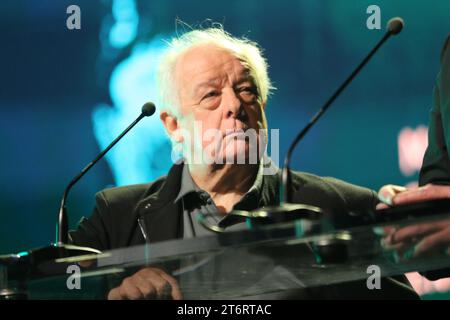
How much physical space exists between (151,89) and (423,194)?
205cm

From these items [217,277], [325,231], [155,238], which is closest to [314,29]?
[155,238]

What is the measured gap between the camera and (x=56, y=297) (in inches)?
68.2

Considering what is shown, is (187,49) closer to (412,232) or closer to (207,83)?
(207,83)

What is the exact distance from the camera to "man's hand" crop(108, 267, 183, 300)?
1.62m

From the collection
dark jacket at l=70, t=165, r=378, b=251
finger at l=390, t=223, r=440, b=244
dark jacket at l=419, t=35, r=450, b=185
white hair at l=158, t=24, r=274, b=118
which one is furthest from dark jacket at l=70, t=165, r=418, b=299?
finger at l=390, t=223, r=440, b=244

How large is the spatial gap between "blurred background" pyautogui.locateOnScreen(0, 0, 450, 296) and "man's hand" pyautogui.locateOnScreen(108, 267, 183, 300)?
1554 mm

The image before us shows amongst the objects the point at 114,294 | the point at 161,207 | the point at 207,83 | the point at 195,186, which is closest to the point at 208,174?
the point at 195,186

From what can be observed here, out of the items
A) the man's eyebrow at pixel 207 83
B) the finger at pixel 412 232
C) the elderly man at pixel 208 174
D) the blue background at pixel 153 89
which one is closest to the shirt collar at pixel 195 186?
the elderly man at pixel 208 174

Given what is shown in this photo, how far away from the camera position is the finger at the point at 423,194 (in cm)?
144

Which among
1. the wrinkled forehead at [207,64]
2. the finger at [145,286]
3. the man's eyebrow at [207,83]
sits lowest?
the finger at [145,286]

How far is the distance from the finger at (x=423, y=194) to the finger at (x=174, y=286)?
1.61 feet

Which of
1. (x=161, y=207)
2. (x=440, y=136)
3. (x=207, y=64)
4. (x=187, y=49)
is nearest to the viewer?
(x=440, y=136)

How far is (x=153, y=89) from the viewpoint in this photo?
3.31 m

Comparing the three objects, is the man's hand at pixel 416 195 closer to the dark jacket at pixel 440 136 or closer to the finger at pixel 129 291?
the dark jacket at pixel 440 136
